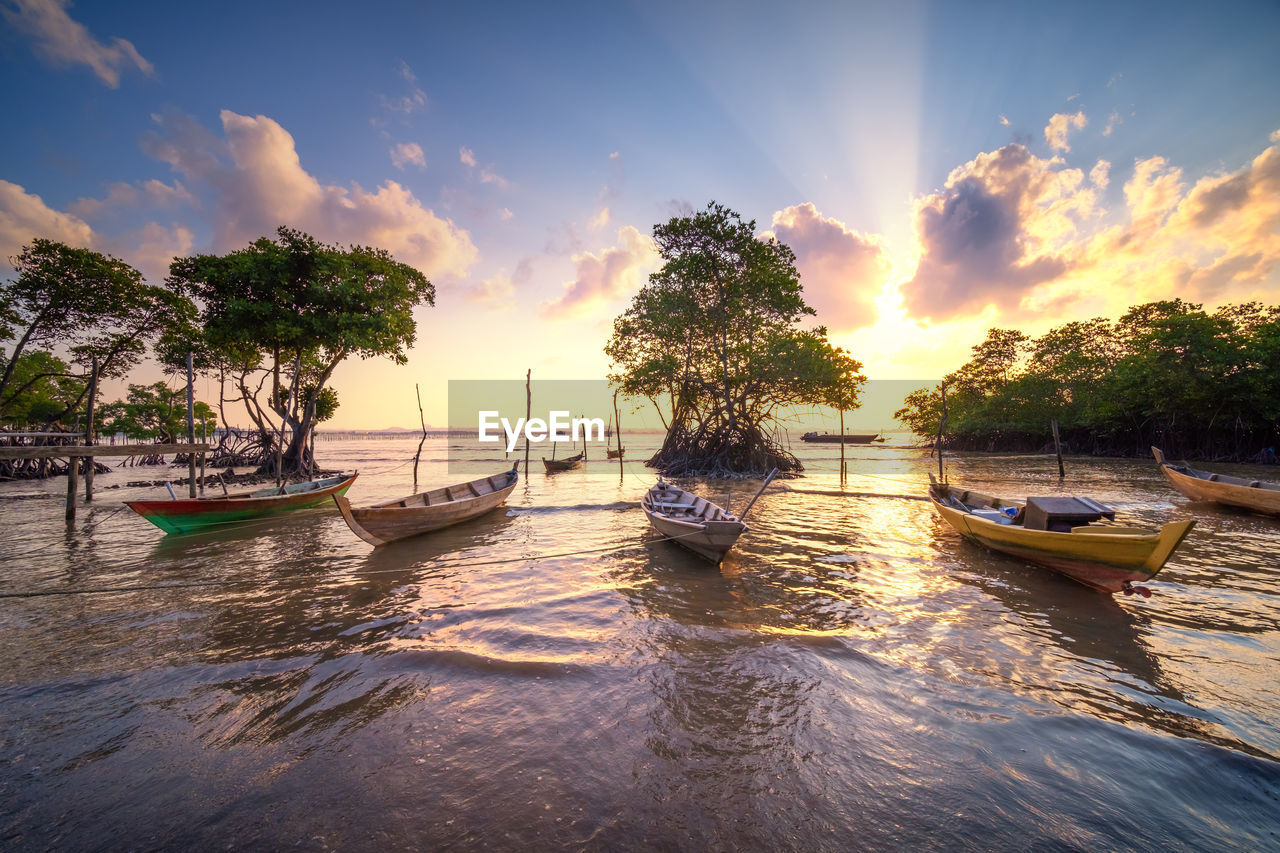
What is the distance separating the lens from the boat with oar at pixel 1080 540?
5613mm

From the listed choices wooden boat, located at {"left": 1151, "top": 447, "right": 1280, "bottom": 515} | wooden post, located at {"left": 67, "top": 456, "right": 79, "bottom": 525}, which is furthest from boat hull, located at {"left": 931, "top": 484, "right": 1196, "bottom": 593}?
wooden post, located at {"left": 67, "top": 456, "right": 79, "bottom": 525}

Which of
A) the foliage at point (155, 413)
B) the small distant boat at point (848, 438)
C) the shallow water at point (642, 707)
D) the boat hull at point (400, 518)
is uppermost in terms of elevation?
the foliage at point (155, 413)

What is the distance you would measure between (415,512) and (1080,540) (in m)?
12.4

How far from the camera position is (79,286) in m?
17.1

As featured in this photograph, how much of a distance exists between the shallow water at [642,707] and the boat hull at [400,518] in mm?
946

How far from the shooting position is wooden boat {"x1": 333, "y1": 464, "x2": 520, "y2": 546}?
29.3ft

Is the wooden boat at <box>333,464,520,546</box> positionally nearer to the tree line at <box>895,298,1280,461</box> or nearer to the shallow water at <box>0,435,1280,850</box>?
the shallow water at <box>0,435,1280,850</box>

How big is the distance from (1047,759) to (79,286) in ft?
99.9

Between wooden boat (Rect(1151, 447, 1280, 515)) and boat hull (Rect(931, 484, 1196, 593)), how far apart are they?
30.3 ft

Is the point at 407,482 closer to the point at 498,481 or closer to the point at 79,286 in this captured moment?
the point at 498,481

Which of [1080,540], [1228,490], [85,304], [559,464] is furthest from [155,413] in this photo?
[1228,490]

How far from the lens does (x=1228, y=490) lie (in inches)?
459

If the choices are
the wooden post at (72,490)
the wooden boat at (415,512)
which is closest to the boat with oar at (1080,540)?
the wooden boat at (415,512)

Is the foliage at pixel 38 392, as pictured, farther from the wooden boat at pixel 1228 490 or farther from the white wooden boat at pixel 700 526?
the wooden boat at pixel 1228 490
